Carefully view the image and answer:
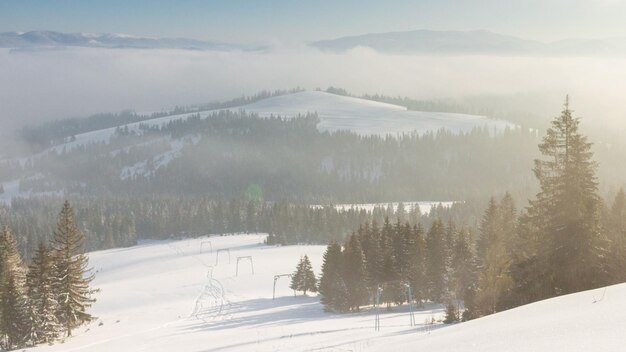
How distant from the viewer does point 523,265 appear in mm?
32031

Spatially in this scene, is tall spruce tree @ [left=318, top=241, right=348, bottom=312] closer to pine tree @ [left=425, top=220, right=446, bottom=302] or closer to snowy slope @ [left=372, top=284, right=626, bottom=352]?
pine tree @ [left=425, top=220, right=446, bottom=302]

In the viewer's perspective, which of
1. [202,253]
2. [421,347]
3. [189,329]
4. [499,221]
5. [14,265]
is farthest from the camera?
[202,253]

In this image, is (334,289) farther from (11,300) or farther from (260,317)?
(11,300)

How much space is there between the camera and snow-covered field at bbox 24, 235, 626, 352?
42.2 feet

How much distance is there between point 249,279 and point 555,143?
58.2 meters

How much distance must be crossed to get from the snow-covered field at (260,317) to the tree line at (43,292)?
7.12 feet

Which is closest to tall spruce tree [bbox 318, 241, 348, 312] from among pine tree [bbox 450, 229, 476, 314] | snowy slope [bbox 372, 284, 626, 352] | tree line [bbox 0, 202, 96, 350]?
pine tree [bbox 450, 229, 476, 314]

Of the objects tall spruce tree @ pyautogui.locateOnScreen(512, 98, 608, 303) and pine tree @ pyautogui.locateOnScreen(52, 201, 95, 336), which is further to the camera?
pine tree @ pyautogui.locateOnScreen(52, 201, 95, 336)

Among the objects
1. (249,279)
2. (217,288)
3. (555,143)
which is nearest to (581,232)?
(555,143)

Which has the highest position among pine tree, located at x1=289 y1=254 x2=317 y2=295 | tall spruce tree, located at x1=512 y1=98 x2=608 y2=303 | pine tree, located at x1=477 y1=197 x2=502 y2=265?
tall spruce tree, located at x1=512 y1=98 x2=608 y2=303

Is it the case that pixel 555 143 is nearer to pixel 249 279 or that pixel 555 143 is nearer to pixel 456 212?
pixel 249 279

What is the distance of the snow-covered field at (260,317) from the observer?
1286 centimetres

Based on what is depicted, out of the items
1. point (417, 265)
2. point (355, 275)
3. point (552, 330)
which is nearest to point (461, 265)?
point (417, 265)

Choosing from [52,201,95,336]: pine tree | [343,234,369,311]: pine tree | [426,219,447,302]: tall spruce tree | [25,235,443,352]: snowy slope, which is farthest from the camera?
[426,219,447,302]: tall spruce tree
